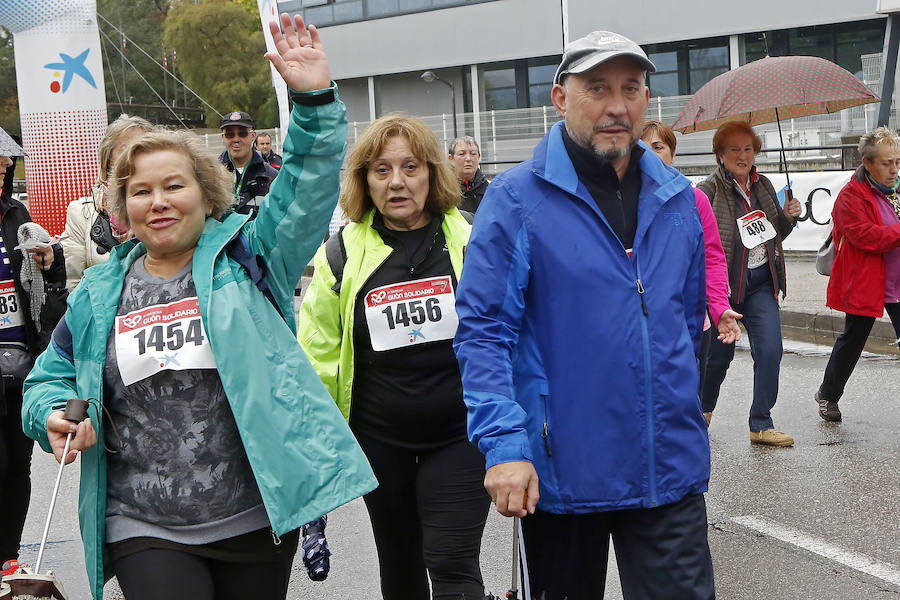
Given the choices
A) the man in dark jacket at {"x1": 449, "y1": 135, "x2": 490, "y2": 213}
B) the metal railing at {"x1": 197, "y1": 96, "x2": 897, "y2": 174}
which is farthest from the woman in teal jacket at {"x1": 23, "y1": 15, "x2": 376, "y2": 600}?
the metal railing at {"x1": 197, "y1": 96, "x2": 897, "y2": 174}

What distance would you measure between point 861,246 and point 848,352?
738 millimetres

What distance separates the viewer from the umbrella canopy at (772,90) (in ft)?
25.5

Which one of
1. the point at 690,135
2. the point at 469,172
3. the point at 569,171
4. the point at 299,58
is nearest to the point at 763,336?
the point at 469,172

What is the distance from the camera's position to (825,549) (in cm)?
532

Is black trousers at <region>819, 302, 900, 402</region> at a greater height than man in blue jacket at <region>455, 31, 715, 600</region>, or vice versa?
man in blue jacket at <region>455, 31, 715, 600</region>

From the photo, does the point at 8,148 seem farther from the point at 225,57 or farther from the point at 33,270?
the point at 225,57

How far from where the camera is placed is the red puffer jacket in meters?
7.58

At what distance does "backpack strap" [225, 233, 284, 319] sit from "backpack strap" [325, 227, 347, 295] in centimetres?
95

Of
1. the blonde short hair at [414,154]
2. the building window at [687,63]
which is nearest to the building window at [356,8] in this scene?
the building window at [687,63]

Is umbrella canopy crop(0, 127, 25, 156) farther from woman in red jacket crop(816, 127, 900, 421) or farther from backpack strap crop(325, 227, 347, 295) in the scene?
woman in red jacket crop(816, 127, 900, 421)

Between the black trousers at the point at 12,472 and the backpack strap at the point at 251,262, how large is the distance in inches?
87.7

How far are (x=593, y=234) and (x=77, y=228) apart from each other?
4.23m

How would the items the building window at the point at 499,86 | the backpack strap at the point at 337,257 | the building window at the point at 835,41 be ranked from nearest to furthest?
the backpack strap at the point at 337,257
the building window at the point at 835,41
the building window at the point at 499,86

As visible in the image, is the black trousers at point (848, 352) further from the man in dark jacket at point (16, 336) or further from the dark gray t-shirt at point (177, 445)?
the dark gray t-shirt at point (177, 445)
